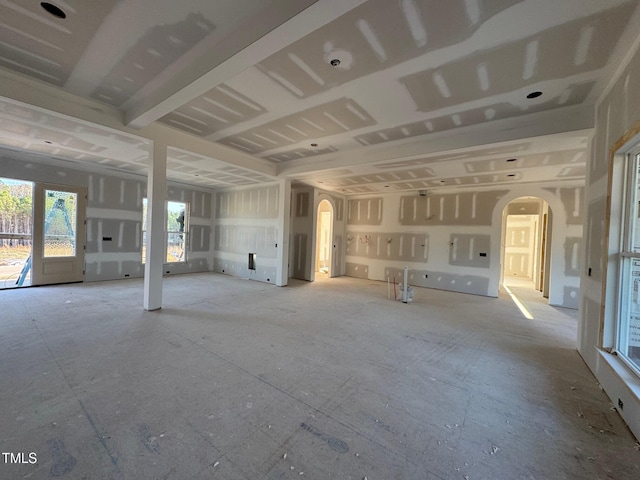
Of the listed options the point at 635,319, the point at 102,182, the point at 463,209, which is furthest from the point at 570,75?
the point at 102,182

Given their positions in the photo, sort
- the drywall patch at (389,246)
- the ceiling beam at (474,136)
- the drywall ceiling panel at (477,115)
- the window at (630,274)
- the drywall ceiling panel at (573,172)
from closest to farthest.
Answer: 1. the window at (630,274)
2. the drywall ceiling panel at (477,115)
3. the ceiling beam at (474,136)
4. the drywall ceiling panel at (573,172)
5. the drywall patch at (389,246)

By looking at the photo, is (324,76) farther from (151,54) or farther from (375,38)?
(151,54)

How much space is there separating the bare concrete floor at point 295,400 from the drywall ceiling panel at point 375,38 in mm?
2977

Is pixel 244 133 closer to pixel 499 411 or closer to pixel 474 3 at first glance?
pixel 474 3

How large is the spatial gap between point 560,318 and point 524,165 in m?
2.93

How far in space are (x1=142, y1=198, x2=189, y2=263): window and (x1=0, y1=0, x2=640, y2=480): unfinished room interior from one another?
92.2 inches

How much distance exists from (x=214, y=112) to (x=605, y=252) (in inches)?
187

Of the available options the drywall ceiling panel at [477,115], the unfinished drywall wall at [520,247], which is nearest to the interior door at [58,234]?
the drywall ceiling panel at [477,115]

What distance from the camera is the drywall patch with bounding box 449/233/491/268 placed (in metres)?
6.78

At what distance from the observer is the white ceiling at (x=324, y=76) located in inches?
75.5

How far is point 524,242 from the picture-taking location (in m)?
10.3

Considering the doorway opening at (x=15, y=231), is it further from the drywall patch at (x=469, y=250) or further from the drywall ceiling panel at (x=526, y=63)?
the drywall patch at (x=469, y=250)

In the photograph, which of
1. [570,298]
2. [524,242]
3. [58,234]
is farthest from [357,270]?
[58,234]

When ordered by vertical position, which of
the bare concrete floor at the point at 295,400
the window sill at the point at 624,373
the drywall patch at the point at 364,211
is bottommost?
the bare concrete floor at the point at 295,400
